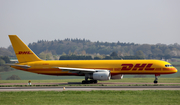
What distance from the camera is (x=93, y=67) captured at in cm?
4419

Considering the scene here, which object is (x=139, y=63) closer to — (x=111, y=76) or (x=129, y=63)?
(x=129, y=63)

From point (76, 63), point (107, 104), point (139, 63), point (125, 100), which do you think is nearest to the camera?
point (107, 104)

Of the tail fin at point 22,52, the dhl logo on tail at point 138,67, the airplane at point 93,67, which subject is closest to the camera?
the airplane at point 93,67

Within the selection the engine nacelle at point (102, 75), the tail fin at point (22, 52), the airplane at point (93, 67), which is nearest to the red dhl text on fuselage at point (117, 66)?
the airplane at point (93, 67)

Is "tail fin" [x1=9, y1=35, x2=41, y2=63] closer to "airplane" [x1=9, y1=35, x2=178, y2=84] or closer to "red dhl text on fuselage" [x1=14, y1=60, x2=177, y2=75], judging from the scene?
"airplane" [x1=9, y1=35, x2=178, y2=84]

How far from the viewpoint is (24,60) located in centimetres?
4728

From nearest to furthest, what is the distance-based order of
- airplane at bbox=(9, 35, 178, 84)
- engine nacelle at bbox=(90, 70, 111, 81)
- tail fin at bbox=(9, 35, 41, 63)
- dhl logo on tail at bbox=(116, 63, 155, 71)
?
engine nacelle at bbox=(90, 70, 111, 81), airplane at bbox=(9, 35, 178, 84), dhl logo on tail at bbox=(116, 63, 155, 71), tail fin at bbox=(9, 35, 41, 63)

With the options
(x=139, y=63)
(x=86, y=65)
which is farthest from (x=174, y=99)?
(x=86, y=65)

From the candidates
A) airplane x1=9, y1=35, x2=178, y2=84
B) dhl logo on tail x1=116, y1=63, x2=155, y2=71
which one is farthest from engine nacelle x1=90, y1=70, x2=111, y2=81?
dhl logo on tail x1=116, y1=63, x2=155, y2=71

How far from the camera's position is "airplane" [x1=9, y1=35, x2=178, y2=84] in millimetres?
41812

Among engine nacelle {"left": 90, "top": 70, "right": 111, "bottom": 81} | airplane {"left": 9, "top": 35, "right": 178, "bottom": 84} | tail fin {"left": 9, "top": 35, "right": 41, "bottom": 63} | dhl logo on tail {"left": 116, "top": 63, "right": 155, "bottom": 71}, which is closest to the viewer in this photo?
engine nacelle {"left": 90, "top": 70, "right": 111, "bottom": 81}

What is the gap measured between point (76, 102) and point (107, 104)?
2.98 m

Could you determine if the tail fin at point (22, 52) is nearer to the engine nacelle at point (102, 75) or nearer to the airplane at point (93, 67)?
the airplane at point (93, 67)

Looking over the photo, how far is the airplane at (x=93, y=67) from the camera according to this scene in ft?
137
